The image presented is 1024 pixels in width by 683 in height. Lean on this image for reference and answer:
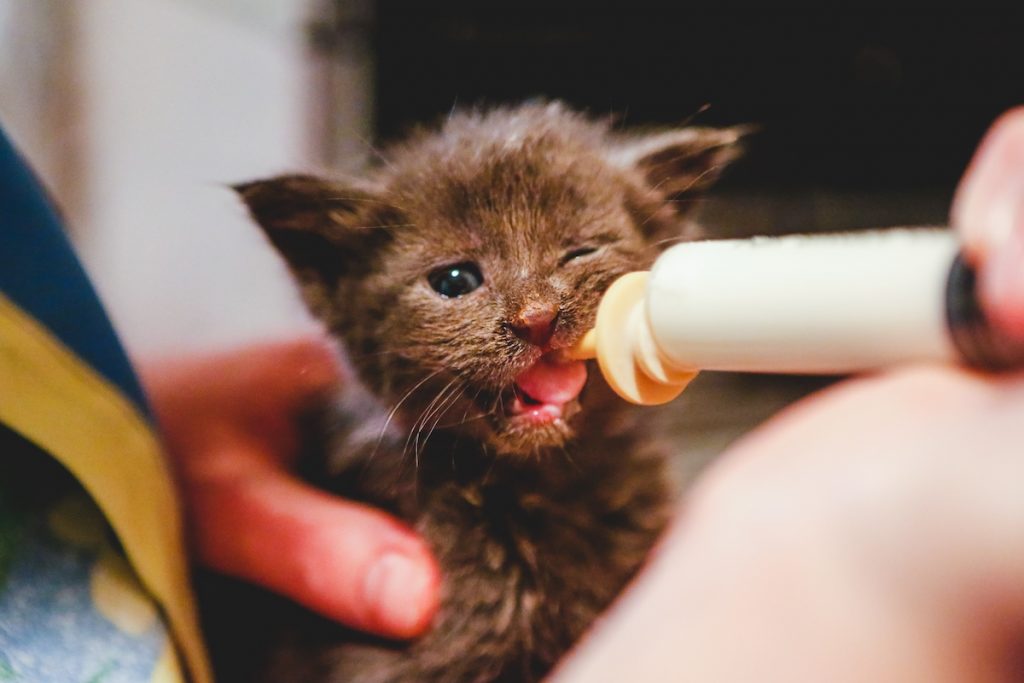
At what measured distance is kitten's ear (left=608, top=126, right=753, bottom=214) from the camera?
91 centimetres

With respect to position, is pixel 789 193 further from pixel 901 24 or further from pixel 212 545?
pixel 212 545

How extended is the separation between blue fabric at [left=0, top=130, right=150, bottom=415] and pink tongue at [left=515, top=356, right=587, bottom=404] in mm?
397

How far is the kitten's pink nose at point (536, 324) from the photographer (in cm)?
70

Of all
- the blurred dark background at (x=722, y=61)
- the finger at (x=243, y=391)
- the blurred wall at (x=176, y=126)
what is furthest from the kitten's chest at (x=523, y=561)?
the blurred wall at (x=176, y=126)

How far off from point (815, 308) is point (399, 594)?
565mm

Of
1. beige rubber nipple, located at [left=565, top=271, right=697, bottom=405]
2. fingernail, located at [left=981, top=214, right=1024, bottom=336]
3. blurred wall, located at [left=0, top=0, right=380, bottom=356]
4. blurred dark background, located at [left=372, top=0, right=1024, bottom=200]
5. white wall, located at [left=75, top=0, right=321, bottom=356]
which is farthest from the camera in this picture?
white wall, located at [left=75, top=0, right=321, bottom=356]

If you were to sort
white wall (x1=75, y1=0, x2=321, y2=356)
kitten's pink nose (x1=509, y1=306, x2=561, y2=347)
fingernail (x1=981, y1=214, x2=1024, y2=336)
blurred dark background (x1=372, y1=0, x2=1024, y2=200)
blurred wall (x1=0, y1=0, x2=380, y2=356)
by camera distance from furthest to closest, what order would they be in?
white wall (x1=75, y1=0, x2=321, y2=356), blurred wall (x1=0, y1=0, x2=380, y2=356), blurred dark background (x1=372, y1=0, x2=1024, y2=200), kitten's pink nose (x1=509, y1=306, x2=561, y2=347), fingernail (x1=981, y1=214, x2=1024, y2=336)

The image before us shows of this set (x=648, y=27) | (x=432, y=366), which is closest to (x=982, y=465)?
(x=432, y=366)

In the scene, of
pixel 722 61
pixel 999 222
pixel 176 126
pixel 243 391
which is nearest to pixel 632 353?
pixel 999 222

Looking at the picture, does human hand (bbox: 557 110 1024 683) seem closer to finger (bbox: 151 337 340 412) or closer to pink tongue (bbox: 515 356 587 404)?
pink tongue (bbox: 515 356 587 404)

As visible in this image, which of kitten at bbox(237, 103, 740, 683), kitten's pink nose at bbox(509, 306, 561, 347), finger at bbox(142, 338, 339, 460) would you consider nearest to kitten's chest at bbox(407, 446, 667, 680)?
kitten at bbox(237, 103, 740, 683)

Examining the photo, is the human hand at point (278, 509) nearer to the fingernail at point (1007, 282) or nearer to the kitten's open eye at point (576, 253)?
the kitten's open eye at point (576, 253)

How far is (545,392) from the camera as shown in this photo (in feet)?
2.52

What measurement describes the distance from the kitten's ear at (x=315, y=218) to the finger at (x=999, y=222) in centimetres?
59
